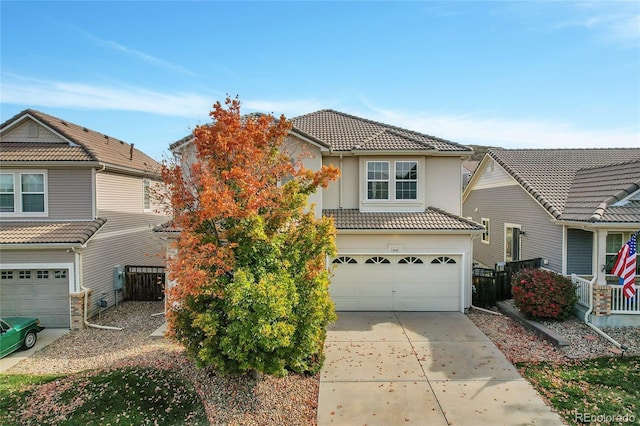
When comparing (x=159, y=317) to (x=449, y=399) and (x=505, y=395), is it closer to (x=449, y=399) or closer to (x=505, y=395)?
(x=449, y=399)

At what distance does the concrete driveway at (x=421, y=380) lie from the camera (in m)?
6.78

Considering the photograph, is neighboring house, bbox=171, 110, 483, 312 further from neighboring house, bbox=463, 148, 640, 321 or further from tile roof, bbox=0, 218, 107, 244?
tile roof, bbox=0, 218, 107, 244

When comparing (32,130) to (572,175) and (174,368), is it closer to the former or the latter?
(174,368)

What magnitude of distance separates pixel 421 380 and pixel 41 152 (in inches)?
584

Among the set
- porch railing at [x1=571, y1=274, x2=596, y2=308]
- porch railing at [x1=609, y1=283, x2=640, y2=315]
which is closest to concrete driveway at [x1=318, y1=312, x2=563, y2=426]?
porch railing at [x1=571, y1=274, x2=596, y2=308]

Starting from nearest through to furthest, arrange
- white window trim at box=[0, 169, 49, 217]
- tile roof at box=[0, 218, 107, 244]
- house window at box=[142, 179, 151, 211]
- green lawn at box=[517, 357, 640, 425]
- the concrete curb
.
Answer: green lawn at box=[517, 357, 640, 425], the concrete curb, tile roof at box=[0, 218, 107, 244], white window trim at box=[0, 169, 49, 217], house window at box=[142, 179, 151, 211]

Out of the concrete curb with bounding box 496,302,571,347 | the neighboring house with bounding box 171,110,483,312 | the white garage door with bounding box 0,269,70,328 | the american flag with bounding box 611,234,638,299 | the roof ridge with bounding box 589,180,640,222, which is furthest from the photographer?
the neighboring house with bounding box 171,110,483,312

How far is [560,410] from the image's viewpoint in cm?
686

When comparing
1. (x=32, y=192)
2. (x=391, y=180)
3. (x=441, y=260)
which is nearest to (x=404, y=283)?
(x=441, y=260)

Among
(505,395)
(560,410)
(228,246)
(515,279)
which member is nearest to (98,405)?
(228,246)

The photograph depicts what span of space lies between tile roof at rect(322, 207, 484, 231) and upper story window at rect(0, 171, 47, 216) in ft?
34.1

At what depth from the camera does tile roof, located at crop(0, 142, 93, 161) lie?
13.0m

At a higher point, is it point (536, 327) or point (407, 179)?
point (407, 179)

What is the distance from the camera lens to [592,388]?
7.62m
